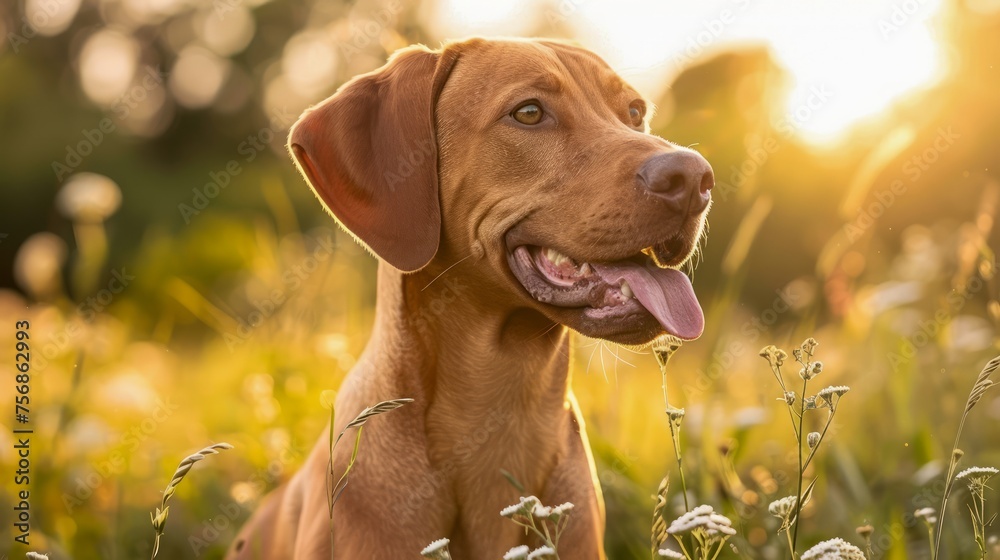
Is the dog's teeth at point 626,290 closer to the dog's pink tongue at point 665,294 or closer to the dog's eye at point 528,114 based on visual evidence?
the dog's pink tongue at point 665,294

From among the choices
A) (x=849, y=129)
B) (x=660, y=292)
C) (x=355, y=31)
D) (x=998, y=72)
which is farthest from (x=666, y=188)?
(x=998, y=72)

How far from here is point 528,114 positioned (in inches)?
122

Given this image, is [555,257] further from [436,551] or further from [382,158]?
[436,551]

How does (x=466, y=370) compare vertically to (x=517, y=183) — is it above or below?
below

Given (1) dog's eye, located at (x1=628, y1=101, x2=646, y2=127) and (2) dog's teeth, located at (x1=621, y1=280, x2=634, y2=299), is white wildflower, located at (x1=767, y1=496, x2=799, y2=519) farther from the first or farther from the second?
(1) dog's eye, located at (x1=628, y1=101, x2=646, y2=127)

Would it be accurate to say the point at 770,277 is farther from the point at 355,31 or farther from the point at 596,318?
the point at 596,318

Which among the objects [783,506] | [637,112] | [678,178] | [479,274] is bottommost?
[783,506]

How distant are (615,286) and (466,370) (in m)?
0.57

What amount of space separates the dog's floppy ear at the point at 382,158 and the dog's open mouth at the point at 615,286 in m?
0.33

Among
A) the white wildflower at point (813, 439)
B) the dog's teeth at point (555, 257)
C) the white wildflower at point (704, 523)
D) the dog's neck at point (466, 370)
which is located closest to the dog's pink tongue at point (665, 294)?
the dog's teeth at point (555, 257)

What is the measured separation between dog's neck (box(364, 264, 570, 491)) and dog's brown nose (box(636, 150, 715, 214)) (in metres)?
0.64

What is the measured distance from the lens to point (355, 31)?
15.8 feet

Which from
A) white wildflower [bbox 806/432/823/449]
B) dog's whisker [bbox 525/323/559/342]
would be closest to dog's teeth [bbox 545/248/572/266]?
dog's whisker [bbox 525/323/559/342]

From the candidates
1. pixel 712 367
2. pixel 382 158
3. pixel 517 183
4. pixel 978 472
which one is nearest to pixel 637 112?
pixel 517 183
